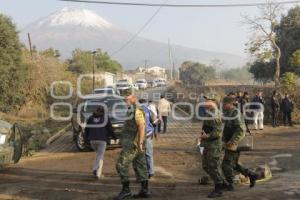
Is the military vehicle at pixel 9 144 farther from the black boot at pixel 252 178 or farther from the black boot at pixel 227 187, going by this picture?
the black boot at pixel 252 178

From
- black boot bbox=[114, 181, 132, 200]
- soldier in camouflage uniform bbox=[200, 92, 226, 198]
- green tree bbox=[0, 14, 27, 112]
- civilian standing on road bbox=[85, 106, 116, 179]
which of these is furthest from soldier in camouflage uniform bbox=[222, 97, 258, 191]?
green tree bbox=[0, 14, 27, 112]

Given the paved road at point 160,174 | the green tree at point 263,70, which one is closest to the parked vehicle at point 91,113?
the paved road at point 160,174

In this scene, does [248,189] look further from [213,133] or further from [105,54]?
[105,54]

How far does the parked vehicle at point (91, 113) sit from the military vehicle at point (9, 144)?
2.84m

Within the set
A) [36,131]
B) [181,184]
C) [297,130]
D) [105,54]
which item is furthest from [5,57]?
[105,54]

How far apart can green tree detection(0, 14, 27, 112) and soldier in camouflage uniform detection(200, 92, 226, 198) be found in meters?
28.8

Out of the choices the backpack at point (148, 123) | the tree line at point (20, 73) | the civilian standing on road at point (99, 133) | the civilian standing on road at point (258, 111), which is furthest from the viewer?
the tree line at point (20, 73)

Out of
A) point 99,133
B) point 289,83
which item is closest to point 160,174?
point 99,133

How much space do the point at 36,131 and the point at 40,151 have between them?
5.96 meters

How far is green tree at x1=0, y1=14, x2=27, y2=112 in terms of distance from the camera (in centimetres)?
3636

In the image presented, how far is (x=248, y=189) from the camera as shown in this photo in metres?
9.62

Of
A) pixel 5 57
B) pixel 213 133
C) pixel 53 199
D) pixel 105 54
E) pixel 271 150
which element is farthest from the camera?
pixel 105 54

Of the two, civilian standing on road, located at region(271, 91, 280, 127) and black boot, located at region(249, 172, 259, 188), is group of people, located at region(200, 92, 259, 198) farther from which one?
civilian standing on road, located at region(271, 91, 280, 127)

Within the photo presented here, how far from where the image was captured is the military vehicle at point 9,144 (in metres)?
12.3
